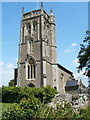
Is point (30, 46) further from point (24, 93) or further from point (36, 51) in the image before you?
point (24, 93)

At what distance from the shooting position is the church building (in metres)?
29.8

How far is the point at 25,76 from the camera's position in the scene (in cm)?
3041

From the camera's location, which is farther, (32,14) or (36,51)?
(32,14)

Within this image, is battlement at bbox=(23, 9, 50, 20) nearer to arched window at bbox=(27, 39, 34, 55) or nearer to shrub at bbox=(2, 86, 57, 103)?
arched window at bbox=(27, 39, 34, 55)

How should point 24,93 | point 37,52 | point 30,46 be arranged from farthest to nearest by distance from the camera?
point 30,46, point 37,52, point 24,93

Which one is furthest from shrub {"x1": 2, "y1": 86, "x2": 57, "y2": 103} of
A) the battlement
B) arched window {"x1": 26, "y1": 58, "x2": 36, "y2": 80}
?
the battlement

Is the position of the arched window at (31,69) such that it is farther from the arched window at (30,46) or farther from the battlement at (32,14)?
the battlement at (32,14)

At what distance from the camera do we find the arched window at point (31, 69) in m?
30.3

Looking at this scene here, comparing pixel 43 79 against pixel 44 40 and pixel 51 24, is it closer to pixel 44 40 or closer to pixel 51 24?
pixel 44 40

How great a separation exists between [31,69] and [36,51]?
367 centimetres

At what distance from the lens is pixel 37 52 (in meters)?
31.1

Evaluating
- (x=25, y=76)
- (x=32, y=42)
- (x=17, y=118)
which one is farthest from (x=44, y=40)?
(x=17, y=118)

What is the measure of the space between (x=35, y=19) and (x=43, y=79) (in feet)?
44.0

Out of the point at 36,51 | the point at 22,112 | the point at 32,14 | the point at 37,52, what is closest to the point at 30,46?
the point at 36,51
